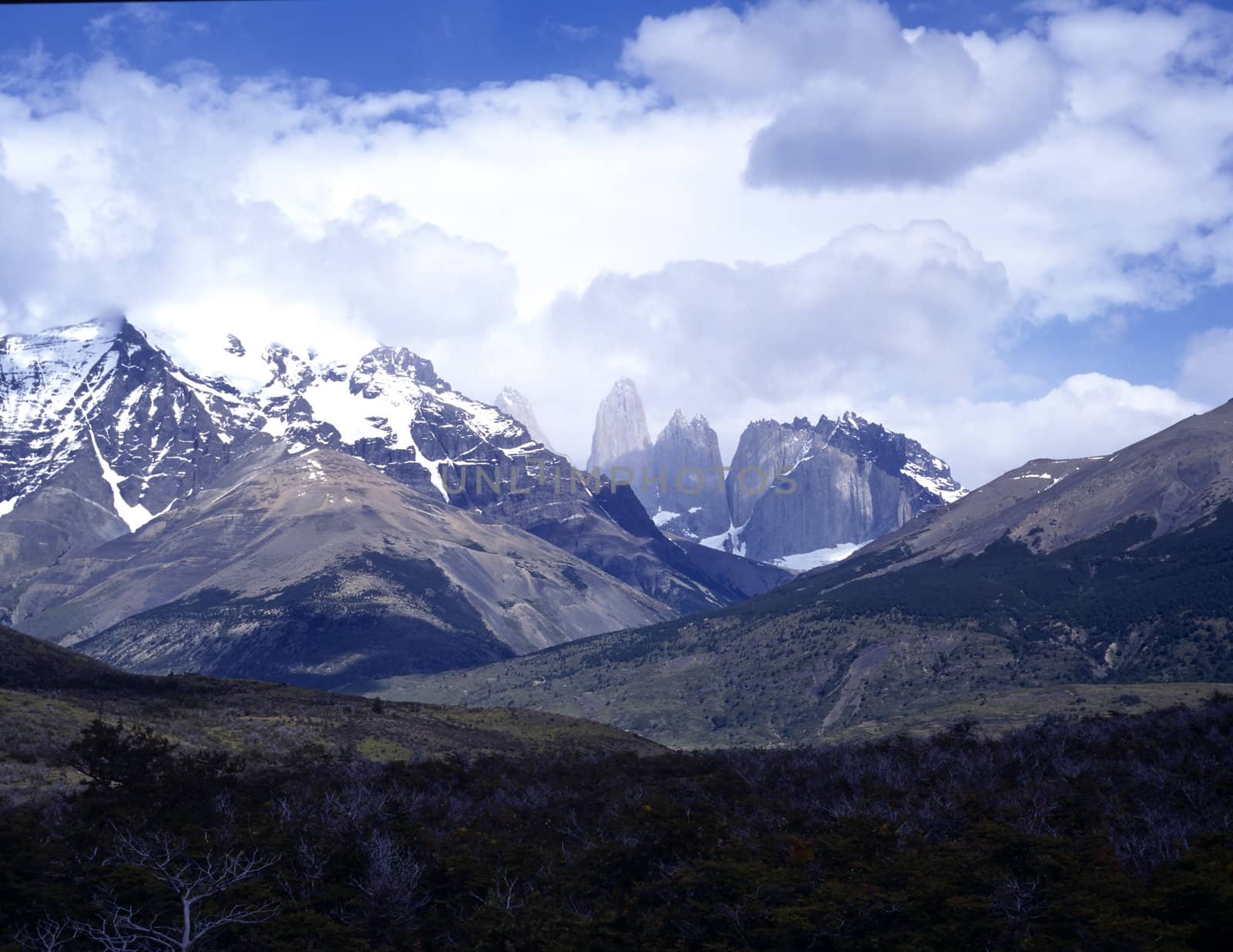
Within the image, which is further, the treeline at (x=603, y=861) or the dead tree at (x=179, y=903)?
the treeline at (x=603, y=861)

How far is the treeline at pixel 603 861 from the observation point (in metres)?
54.9

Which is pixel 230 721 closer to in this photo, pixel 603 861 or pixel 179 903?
Result: pixel 603 861

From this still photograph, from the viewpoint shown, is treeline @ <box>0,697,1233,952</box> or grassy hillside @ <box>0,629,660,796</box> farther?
grassy hillside @ <box>0,629,660,796</box>

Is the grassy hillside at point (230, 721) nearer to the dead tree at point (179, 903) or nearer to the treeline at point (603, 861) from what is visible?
the treeline at point (603, 861)

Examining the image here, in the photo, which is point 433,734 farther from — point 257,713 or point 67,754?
point 67,754

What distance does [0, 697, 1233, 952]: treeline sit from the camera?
180 ft

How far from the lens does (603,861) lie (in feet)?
224

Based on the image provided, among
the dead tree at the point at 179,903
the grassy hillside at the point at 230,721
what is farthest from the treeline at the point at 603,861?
the grassy hillside at the point at 230,721

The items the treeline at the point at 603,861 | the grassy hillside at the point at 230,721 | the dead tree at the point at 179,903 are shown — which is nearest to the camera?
the dead tree at the point at 179,903

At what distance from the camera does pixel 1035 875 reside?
60.1 m

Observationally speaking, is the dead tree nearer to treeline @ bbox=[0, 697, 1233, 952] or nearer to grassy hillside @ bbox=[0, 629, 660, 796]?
treeline @ bbox=[0, 697, 1233, 952]

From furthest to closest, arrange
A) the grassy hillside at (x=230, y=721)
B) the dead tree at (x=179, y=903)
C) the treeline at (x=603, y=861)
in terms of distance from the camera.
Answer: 1. the grassy hillside at (x=230, y=721)
2. the treeline at (x=603, y=861)
3. the dead tree at (x=179, y=903)

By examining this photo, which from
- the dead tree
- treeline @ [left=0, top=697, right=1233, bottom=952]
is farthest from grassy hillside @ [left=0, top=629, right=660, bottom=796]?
the dead tree

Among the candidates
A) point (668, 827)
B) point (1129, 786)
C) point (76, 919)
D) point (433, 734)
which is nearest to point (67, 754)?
point (76, 919)
